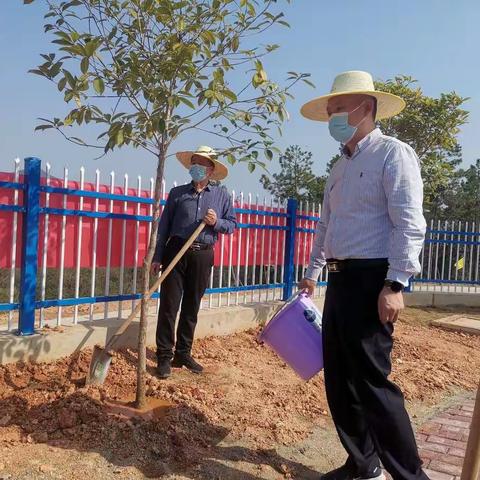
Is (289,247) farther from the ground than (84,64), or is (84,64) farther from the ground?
(84,64)

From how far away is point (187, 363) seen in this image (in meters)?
4.43

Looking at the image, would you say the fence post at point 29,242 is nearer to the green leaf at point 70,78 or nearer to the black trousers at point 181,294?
the black trousers at point 181,294

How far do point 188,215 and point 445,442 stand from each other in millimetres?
2574

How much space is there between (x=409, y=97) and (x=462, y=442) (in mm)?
10480

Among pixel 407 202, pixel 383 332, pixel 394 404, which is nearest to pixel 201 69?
pixel 407 202

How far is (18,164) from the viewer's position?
4.07 meters

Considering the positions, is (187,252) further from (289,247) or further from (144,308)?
(289,247)

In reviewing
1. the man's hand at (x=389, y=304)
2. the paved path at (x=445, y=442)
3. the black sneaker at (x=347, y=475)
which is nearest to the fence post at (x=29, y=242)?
the black sneaker at (x=347, y=475)

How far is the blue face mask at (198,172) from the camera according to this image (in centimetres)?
426

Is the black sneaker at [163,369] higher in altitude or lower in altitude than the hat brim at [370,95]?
lower

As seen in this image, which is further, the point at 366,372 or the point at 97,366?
the point at 97,366

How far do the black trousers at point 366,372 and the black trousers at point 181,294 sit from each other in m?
1.87

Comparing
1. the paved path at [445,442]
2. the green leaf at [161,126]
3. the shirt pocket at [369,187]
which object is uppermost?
the green leaf at [161,126]

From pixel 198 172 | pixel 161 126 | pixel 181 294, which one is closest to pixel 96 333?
pixel 181 294
